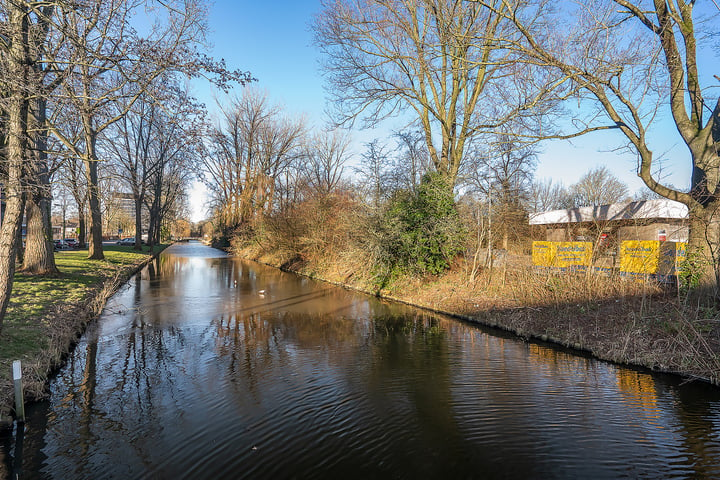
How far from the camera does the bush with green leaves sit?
45.1 ft

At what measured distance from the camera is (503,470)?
13.4ft

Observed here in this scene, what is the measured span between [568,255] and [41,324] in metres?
11.7

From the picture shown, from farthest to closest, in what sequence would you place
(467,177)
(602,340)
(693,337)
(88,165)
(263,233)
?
1. (263,233)
2. (88,165)
3. (467,177)
4. (602,340)
5. (693,337)

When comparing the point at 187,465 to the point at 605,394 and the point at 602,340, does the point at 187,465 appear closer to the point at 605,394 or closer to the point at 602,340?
the point at 605,394

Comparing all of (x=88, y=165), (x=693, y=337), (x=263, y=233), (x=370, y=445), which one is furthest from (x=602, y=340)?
(x=263, y=233)

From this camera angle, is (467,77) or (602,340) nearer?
(602,340)

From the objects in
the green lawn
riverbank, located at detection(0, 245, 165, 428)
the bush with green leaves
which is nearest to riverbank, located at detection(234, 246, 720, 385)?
the bush with green leaves

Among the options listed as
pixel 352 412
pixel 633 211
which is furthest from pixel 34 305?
pixel 633 211

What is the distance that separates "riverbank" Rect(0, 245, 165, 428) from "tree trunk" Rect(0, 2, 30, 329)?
0.87 m

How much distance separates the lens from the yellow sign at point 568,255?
33.0 ft

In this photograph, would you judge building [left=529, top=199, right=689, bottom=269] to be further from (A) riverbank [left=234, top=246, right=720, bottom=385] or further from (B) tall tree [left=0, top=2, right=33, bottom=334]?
(B) tall tree [left=0, top=2, right=33, bottom=334]

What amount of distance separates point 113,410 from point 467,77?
15.4 meters

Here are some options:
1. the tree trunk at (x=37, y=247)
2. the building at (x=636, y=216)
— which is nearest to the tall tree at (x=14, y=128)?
the tree trunk at (x=37, y=247)

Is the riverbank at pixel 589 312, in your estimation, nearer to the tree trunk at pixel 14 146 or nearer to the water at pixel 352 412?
the water at pixel 352 412
